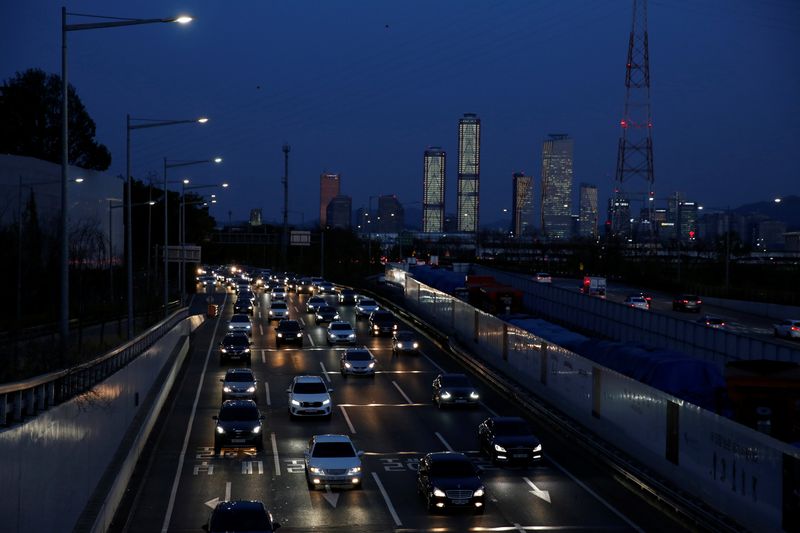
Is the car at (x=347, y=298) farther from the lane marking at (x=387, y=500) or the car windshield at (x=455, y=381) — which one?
the lane marking at (x=387, y=500)

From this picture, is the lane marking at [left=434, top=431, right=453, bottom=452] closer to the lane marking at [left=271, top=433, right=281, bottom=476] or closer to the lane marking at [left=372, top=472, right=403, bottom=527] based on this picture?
the lane marking at [left=372, top=472, right=403, bottom=527]

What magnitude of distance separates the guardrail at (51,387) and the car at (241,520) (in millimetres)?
3091

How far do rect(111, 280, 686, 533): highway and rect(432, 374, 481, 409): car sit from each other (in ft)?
1.26

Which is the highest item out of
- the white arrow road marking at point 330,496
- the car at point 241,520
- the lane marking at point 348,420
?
the car at point 241,520

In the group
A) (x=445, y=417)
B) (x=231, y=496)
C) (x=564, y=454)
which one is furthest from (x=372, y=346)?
(x=231, y=496)

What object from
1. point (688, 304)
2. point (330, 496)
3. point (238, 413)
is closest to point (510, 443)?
point (330, 496)

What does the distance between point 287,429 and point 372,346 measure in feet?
74.8

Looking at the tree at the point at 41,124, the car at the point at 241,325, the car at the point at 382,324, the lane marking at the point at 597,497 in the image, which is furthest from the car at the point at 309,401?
the tree at the point at 41,124

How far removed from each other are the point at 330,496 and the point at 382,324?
118 feet

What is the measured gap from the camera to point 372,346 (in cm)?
5297

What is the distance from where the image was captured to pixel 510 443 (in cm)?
2453

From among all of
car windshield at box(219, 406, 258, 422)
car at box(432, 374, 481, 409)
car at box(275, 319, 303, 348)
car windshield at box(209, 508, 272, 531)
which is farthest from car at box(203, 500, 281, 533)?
car at box(275, 319, 303, 348)

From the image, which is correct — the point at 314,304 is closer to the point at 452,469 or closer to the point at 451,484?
the point at 452,469

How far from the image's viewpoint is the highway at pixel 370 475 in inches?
762
